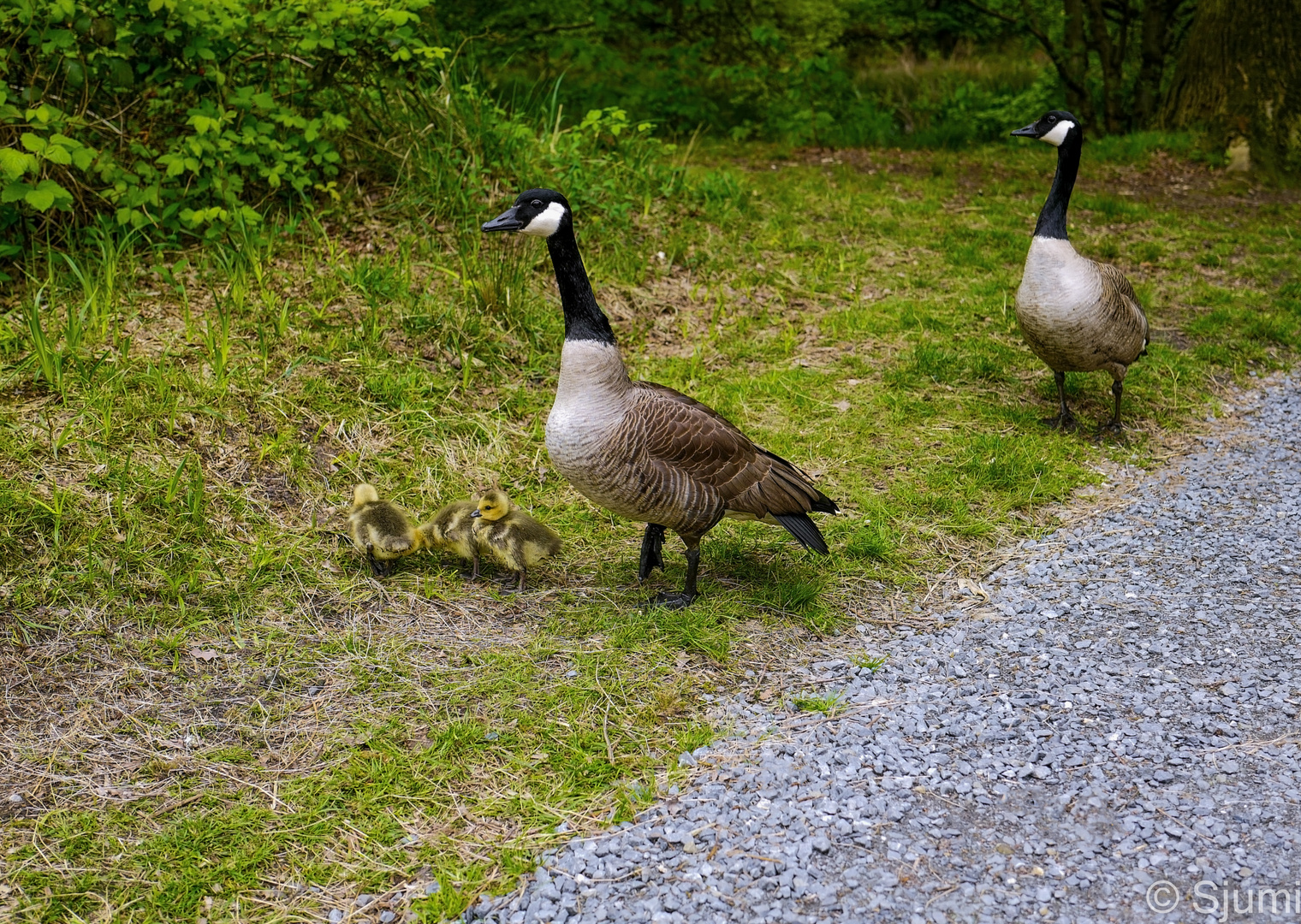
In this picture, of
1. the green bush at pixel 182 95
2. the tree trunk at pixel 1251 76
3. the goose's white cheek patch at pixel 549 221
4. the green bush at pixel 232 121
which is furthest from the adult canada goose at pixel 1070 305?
the tree trunk at pixel 1251 76

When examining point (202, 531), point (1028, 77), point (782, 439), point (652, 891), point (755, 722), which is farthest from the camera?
point (1028, 77)

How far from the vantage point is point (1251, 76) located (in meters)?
11.5

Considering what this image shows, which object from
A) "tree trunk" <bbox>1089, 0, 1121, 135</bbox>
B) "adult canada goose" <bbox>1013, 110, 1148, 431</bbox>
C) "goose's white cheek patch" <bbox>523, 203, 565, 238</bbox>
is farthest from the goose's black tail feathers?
"tree trunk" <bbox>1089, 0, 1121, 135</bbox>

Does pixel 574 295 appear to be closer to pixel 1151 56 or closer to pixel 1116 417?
pixel 1116 417

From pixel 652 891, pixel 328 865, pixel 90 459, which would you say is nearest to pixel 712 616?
pixel 652 891

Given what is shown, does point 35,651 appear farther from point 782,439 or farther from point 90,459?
point 782,439

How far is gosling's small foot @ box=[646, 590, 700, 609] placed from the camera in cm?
488

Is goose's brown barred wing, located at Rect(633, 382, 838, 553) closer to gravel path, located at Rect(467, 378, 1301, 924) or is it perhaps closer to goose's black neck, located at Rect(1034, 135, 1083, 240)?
gravel path, located at Rect(467, 378, 1301, 924)

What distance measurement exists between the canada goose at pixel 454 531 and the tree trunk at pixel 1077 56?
11.6 metres

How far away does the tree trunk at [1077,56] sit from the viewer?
13117mm

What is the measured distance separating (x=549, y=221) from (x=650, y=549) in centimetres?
166

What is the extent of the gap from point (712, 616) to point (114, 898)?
102 inches

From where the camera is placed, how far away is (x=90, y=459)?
5277mm

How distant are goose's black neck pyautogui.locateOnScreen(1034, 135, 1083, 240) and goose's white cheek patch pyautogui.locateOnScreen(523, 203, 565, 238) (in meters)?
3.26
